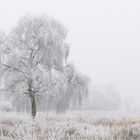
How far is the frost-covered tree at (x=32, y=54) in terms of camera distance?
17.7 metres

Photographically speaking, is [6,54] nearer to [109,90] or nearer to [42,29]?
[42,29]

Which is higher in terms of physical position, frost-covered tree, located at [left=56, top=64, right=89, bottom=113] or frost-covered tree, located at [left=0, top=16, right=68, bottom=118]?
frost-covered tree, located at [left=0, top=16, right=68, bottom=118]

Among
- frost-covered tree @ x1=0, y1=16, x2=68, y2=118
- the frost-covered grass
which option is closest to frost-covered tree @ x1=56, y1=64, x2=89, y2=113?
frost-covered tree @ x1=0, y1=16, x2=68, y2=118

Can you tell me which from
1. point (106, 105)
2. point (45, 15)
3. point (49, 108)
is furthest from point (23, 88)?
point (106, 105)

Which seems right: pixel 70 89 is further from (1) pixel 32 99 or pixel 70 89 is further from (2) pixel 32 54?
(2) pixel 32 54

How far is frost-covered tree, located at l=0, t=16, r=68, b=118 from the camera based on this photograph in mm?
17734

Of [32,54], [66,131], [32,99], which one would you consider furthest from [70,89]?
[66,131]

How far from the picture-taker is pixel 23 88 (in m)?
18.0

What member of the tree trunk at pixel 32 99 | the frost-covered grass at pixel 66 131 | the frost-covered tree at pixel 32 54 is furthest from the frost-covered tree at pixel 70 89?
the frost-covered grass at pixel 66 131

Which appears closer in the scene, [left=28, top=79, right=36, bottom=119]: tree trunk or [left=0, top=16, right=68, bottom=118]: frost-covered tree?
[left=0, top=16, right=68, bottom=118]: frost-covered tree

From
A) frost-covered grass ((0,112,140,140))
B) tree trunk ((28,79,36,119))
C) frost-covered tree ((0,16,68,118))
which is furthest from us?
tree trunk ((28,79,36,119))

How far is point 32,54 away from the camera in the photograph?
18.5 m

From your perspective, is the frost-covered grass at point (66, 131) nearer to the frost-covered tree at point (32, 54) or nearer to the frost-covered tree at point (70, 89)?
the frost-covered tree at point (32, 54)

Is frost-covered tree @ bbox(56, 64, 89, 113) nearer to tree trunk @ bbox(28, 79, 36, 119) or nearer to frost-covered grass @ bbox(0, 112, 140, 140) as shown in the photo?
tree trunk @ bbox(28, 79, 36, 119)
